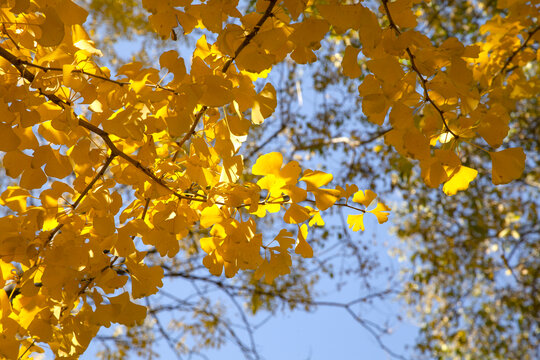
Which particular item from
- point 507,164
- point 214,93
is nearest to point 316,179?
point 214,93

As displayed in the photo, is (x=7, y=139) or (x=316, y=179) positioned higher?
(x=316, y=179)

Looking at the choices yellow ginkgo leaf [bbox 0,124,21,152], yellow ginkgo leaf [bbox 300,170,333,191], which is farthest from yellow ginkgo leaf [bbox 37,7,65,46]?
yellow ginkgo leaf [bbox 300,170,333,191]

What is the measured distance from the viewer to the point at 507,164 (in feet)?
3.00

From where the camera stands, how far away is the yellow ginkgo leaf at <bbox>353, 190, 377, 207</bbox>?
3.09 feet

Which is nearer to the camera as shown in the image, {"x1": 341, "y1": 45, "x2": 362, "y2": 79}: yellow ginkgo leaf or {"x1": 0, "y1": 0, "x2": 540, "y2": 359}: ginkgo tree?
{"x1": 0, "y1": 0, "x2": 540, "y2": 359}: ginkgo tree

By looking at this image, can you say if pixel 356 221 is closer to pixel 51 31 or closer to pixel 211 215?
pixel 211 215

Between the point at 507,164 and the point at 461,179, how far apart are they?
3.5 inches

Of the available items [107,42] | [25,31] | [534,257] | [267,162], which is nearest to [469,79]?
[267,162]

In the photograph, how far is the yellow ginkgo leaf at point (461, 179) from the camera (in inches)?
35.8

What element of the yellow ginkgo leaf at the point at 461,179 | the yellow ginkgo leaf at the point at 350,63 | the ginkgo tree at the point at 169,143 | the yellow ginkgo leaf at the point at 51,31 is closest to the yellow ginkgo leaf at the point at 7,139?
the ginkgo tree at the point at 169,143

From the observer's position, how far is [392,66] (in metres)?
0.83

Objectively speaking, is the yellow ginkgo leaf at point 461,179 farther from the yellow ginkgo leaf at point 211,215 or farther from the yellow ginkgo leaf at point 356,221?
the yellow ginkgo leaf at point 211,215

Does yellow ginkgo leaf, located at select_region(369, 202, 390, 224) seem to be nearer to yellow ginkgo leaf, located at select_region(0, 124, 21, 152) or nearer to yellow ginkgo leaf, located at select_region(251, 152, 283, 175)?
yellow ginkgo leaf, located at select_region(251, 152, 283, 175)

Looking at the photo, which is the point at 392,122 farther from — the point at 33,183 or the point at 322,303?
the point at 322,303
